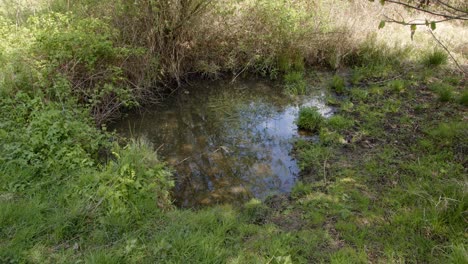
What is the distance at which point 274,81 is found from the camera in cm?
820

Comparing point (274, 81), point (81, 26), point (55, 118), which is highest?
point (81, 26)

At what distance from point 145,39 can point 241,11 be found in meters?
2.46

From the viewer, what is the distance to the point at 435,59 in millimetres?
7660

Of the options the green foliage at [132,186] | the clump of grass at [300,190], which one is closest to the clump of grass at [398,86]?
the clump of grass at [300,190]

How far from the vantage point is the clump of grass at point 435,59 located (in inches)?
300

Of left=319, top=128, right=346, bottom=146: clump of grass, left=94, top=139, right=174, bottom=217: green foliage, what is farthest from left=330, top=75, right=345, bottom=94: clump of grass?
left=94, top=139, right=174, bottom=217: green foliage

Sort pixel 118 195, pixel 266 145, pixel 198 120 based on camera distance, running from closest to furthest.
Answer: pixel 118 195 < pixel 266 145 < pixel 198 120

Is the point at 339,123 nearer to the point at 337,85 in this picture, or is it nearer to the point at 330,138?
the point at 330,138

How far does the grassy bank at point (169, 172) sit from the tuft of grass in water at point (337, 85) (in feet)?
0.54

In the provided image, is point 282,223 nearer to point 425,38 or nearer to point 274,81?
point 274,81

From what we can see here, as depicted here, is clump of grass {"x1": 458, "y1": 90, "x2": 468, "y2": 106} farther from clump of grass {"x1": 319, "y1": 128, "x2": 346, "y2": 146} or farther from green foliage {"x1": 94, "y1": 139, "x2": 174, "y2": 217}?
green foliage {"x1": 94, "y1": 139, "x2": 174, "y2": 217}

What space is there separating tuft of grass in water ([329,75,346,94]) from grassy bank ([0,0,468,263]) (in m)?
0.17

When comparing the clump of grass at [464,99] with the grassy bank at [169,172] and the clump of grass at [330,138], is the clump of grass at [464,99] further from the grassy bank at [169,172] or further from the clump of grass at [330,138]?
the clump of grass at [330,138]

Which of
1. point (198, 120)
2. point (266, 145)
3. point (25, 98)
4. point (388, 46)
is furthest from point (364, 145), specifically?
point (25, 98)
